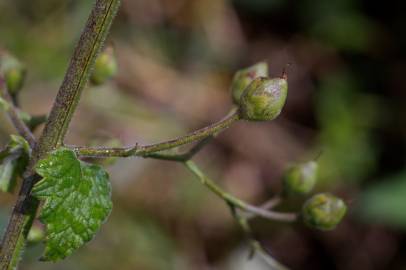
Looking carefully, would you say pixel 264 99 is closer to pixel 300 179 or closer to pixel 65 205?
pixel 65 205

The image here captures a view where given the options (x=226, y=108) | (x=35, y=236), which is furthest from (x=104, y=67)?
(x=226, y=108)

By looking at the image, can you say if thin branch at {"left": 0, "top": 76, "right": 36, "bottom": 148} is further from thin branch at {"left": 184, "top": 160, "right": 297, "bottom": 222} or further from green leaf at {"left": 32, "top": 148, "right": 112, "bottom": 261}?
thin branch at {"left": 184, "top": 160, "right": 297, "bottom": 222}

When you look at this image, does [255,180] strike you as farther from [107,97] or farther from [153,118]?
[107,97]

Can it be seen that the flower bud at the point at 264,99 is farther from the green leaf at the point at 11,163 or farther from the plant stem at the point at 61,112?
the green leaf at the point at 11,163

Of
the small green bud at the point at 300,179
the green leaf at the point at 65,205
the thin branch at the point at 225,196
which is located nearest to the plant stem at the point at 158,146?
the green leaf at the point at 65,205

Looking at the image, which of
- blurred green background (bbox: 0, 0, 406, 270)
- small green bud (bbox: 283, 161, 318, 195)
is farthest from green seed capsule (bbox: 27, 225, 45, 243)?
blurred green background (bbox: 0, 0, 406, 270)

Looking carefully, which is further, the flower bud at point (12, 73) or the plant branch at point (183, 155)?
the flower bud at point (12, 73)

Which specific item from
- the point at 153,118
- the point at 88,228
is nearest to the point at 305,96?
the point at 153,118
